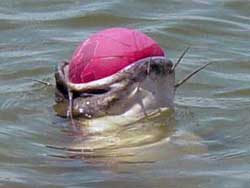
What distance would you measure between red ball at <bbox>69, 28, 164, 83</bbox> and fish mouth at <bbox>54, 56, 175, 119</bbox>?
34mm

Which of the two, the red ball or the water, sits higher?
the red ball

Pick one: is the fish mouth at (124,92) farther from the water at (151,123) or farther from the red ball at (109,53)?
the water at (151,123)

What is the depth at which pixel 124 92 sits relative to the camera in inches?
237

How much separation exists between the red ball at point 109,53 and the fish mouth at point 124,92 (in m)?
0.03

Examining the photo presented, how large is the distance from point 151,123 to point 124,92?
25 cm

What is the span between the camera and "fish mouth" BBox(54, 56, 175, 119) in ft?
19.6

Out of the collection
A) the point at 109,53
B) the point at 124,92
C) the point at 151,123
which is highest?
the point at 109,53

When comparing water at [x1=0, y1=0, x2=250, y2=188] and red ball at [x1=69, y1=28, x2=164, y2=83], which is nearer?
water at [x1=0, y1=0, x2=250, y2=188]

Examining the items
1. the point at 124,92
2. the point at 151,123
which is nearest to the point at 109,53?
the point at 124,92

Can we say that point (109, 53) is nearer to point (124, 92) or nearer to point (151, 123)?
point (124, 92)

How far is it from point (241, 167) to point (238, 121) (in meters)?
1.07

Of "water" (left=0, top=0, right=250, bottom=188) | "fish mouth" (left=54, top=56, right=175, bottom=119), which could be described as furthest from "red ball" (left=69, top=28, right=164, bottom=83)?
"water" (left=0, top=0, right=250, bottom=188)

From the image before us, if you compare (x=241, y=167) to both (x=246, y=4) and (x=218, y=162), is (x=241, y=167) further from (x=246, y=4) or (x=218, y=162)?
(x=246, y=4)

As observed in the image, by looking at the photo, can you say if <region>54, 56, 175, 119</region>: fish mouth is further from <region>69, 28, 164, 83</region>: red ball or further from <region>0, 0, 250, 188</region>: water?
<region>0, 0, 250, 188</region>: water
